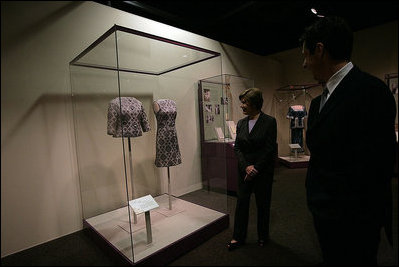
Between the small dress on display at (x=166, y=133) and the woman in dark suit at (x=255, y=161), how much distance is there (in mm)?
800

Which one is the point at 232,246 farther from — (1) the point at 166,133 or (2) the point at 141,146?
(2) the point at 141,146

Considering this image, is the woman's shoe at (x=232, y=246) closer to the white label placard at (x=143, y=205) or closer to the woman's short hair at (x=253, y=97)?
the white label placard at (x=143, y=205)

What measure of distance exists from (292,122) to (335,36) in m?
4.44

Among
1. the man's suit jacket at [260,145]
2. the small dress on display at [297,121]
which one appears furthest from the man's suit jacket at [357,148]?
the small dress on display at [297,121]

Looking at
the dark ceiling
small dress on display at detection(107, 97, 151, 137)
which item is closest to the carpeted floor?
small dress on display at detection(107, 97, 151, 137)

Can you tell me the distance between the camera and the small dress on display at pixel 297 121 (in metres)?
4.89

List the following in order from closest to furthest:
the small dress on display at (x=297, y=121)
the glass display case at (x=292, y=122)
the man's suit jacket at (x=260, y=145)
A: the man's suit jacket at (x=260, y=145) → the glass display case at (x=292, y=122) → the small dress on display at (x=297, y=121)

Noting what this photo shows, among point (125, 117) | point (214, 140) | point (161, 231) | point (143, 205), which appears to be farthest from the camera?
point (214, 140)

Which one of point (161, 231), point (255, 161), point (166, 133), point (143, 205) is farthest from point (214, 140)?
point (143, 205)

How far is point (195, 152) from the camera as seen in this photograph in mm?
2975

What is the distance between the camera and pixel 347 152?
0.79m

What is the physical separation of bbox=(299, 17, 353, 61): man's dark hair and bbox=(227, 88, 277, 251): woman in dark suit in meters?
0.93

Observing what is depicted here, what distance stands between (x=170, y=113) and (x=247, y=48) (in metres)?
3.16

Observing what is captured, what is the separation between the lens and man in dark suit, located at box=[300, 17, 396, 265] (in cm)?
73
